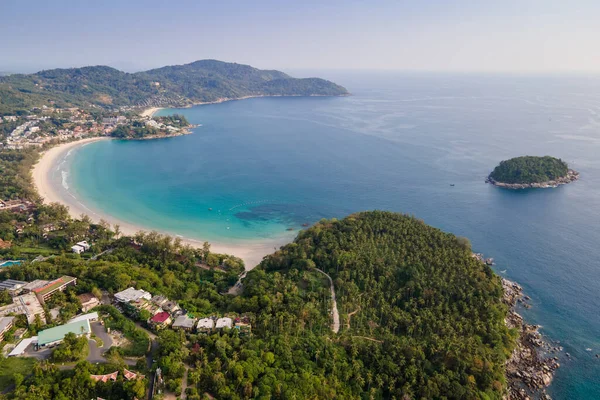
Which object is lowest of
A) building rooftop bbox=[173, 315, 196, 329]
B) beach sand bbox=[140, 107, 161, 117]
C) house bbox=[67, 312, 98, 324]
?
building rooftop bbox=[173, 315, 196, 329]

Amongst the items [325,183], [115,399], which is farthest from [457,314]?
[325,183]

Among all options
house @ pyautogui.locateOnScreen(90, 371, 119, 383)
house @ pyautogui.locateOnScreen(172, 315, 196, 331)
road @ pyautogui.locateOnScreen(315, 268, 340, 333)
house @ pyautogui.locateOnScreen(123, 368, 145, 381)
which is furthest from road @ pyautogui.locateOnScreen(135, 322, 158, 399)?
road @ pyautogui.locateOnScreen(315, 268, 340, 333)

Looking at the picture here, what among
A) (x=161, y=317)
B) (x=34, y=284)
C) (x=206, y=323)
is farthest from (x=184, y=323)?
(x=34, y=284)

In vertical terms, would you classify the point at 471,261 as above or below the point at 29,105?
below

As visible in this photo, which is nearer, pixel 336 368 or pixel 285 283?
pixel 336 368

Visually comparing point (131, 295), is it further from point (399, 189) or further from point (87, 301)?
point (399, 189)

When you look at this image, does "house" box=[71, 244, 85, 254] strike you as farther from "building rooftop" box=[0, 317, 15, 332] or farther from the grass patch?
the grass patch

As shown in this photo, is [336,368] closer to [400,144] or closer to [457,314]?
[457,314]
